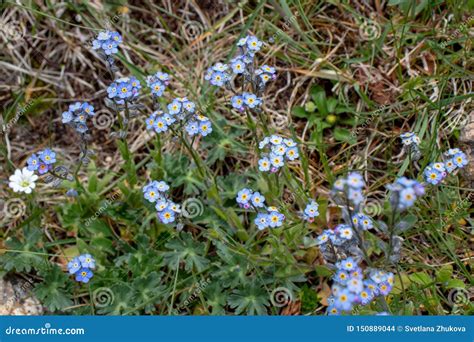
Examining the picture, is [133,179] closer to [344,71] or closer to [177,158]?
[177,158]

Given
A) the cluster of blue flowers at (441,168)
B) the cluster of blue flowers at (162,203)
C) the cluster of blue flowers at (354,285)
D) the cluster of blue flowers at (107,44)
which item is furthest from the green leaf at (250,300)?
the cluster of blue flowers at (107,44)

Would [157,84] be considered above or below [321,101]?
above

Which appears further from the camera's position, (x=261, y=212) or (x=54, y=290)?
(x=54, y=290)

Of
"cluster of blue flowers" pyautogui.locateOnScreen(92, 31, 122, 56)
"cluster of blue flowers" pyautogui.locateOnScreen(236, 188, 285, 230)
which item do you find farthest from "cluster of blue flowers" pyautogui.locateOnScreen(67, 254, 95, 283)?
"cluster of blue flowers" pyautogui.locateOnScreen(92, 31, 122, 56)

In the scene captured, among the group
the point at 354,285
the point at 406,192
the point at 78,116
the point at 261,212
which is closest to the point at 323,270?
the point at 261,212

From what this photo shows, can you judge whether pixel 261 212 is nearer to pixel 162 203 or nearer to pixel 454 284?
pixel 162 203

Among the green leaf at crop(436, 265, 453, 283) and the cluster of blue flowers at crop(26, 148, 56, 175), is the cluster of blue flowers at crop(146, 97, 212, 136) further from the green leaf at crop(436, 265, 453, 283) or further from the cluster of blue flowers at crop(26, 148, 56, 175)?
the green leaf at crop(436, 265, 453, 283)

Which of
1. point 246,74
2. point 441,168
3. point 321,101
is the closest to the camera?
point 441,168
